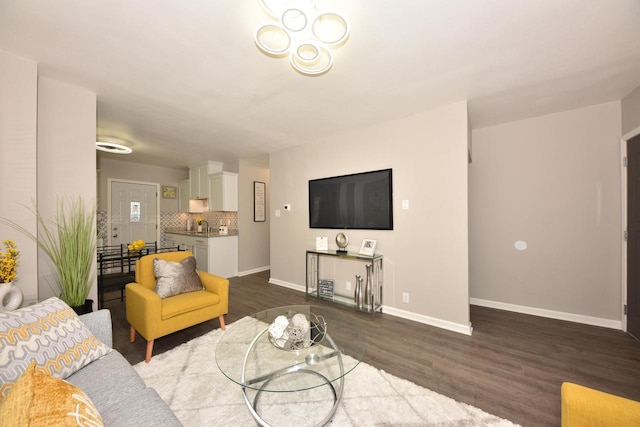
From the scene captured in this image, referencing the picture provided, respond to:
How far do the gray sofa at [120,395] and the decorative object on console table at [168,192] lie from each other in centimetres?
544

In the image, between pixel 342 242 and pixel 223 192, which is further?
pixel 223 192

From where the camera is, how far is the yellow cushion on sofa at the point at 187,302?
2.15 m

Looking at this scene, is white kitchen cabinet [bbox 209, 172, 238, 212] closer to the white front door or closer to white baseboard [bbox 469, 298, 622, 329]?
the white front door

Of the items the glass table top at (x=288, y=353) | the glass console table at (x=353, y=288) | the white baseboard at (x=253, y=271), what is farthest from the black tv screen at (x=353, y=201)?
the white baseboard at (x=253, y=271)

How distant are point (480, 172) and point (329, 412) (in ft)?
11.1

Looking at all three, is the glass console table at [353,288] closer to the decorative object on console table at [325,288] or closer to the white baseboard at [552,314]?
the decorative object on console table at [325,288]

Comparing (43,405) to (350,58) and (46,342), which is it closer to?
(46,342)

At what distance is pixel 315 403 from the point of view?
1606mm

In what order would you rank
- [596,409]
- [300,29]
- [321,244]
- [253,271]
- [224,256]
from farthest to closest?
[253,271], [224,256], [321,244], [300,29], [596,409]

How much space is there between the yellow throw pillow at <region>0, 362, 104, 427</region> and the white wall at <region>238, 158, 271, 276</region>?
→ 14.5 ft

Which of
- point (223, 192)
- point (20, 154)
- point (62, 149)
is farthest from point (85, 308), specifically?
point (223, 192)

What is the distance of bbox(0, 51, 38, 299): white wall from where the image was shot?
1834 millimetres

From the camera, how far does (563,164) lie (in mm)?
2846

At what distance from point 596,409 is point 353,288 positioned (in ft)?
8.50
